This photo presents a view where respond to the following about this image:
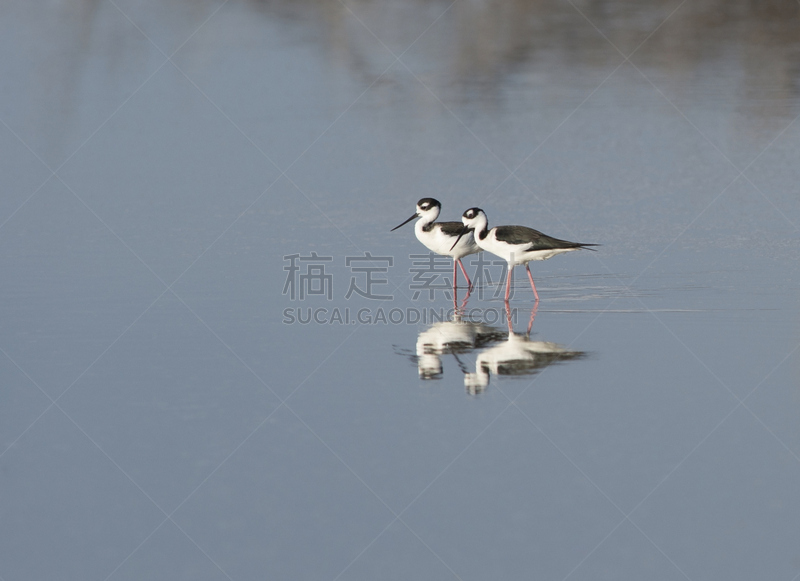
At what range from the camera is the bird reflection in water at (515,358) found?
26.1ft

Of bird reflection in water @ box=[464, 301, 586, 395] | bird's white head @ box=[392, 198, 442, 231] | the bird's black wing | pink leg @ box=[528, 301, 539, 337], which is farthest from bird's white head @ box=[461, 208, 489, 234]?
bird reflection in water @ box=[464, 301, 586, 395]

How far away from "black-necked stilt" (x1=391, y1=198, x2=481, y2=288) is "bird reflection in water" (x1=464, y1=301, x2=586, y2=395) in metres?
2.63

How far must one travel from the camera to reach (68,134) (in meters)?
16.6

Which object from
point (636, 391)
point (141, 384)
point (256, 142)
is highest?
point (256, 142)

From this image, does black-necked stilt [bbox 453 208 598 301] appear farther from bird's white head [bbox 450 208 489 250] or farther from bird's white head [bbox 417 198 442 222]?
bird's white head [bbox 417 198 442 222]

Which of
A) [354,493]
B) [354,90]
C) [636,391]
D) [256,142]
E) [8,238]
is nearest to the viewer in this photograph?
[354,493]

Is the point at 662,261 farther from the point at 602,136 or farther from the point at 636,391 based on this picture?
the point at 602,136

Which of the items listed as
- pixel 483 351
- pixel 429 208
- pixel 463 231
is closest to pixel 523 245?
pixel 463 231

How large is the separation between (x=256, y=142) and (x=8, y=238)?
4415 mm

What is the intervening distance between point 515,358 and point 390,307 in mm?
1899

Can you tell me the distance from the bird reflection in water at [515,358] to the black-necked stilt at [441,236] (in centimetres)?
263

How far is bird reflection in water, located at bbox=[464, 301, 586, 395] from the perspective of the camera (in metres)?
7.95

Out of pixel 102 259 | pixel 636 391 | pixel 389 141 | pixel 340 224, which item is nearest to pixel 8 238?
pixel 102 259

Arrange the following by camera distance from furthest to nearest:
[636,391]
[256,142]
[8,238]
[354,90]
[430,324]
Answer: [354,90]
[256,142]
[8,238]
[430,324]
[636,391]
